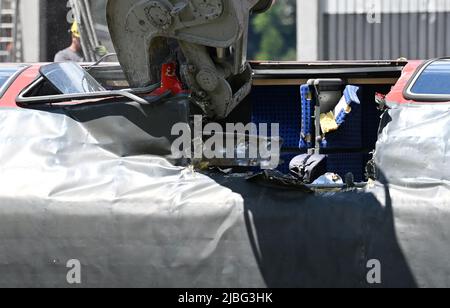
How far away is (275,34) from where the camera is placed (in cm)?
4944

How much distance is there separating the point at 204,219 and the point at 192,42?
905 mm

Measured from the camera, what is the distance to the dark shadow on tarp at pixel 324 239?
174 inches

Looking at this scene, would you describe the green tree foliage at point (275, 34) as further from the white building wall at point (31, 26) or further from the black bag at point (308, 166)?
the black bag at point (308, 166)

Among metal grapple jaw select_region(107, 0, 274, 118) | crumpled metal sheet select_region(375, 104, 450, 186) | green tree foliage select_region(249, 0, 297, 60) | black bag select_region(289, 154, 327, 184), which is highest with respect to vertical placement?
green tree foliage select_region(249, 0, 297, 60)

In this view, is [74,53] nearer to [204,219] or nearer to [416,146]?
[204,219]

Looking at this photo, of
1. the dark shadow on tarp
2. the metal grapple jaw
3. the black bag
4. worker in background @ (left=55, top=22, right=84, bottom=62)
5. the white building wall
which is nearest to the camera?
the dark shadow on tarp

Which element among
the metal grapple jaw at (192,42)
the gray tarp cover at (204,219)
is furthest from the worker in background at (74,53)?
the gray tarp cover at (204,219)

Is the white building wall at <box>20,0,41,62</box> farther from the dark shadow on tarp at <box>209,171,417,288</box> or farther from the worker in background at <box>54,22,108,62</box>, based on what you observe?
the dark shadow on tarp at <box>209,171,417,288</box>

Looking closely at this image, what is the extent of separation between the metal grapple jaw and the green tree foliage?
4186cm

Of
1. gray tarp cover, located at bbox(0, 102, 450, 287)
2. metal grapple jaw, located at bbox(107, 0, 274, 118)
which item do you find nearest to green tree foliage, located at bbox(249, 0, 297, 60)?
metal grapple jaw, located at bbox(107, 0, 274, 118)

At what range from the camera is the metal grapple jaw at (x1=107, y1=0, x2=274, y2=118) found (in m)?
4.65

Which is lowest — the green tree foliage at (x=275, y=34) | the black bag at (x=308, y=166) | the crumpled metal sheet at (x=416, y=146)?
the black bag at (x=308, y=166)
